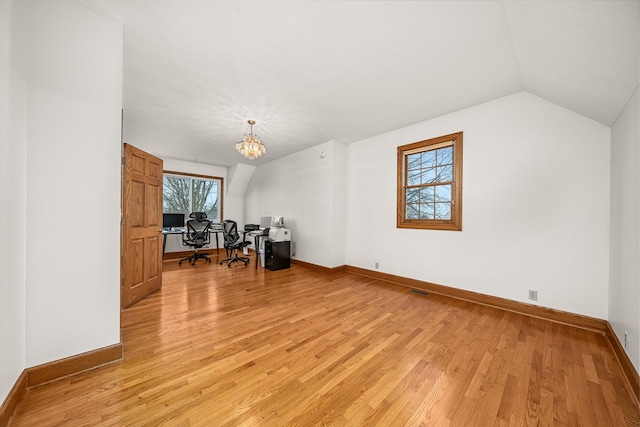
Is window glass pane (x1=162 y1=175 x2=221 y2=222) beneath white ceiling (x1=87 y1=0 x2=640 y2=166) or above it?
beneath

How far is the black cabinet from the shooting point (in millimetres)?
4918

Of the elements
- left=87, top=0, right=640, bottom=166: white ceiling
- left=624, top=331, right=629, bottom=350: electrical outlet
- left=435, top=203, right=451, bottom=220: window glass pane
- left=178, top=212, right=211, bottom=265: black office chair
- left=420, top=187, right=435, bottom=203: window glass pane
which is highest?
left=87, top=0, right=640, bottom=166: white ceiling

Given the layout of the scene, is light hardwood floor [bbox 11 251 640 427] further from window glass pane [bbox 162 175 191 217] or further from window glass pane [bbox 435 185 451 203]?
window glass pane [bbox 162 175 191 217]

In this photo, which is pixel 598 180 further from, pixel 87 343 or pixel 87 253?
pixel 87 343

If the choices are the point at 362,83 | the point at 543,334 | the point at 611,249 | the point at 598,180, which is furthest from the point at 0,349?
the point at 598,180

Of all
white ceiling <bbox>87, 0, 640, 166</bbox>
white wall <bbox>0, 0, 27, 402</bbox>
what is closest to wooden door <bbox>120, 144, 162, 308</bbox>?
white ceiling <bbox>87, 0, 640, 166</bbox>

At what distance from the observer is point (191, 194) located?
6980 mm

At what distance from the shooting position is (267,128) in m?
4.11

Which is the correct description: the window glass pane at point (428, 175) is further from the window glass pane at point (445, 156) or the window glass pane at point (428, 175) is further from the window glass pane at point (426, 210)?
the window glass pane at point (426, 210)

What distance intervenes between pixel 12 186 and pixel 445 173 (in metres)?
4.52

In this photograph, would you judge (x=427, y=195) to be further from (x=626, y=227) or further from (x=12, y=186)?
(x=12, y=186)

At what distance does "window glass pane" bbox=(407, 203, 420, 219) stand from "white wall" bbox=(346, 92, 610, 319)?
0.27m

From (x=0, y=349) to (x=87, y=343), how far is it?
560 millimetres

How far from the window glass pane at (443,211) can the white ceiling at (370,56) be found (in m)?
1.46
